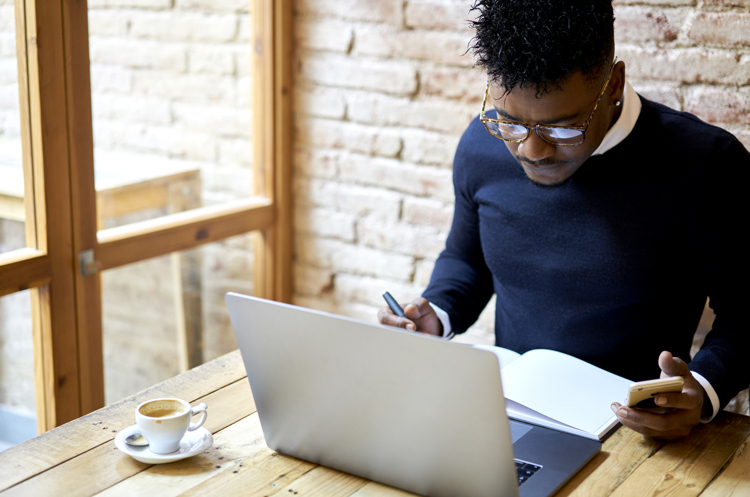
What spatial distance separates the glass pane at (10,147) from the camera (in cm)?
129

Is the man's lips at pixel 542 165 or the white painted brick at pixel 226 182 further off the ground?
the man's lips at pixel 542 165

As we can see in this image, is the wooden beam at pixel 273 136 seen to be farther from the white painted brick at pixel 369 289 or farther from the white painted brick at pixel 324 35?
the white painted brick at pixel 369 289

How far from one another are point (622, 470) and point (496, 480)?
0.21 metres

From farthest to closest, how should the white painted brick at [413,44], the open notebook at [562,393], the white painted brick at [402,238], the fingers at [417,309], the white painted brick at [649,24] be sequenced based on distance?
the white painted brick at [402,238] < the white painted brick at [413,44] < the white painted brick at [649,24] < the fingers at [417,309] < the open notebook at [562,393]

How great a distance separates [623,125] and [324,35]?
90cm

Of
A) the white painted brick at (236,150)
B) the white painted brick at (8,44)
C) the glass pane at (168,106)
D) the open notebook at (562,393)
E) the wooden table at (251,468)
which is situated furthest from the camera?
the white painted brick at (236,150)

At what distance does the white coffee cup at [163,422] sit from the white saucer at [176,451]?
1 centimetres

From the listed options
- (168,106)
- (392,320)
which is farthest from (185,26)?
(392,320)

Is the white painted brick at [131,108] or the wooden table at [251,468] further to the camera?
the white painted brick at [131,108]

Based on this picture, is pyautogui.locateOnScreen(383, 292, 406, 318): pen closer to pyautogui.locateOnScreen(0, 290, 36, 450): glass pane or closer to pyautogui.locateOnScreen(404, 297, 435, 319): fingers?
pyautogui.locateOnScreen(404, 297, 435, 319): fingers

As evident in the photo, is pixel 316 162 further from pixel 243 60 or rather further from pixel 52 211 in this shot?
pixel 52 211

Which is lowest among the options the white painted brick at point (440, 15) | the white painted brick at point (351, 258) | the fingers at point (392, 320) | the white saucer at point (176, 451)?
the white painted brick at point (351, 258)

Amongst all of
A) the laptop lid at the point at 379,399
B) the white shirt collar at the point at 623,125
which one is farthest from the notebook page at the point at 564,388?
the white shirt collar at the point at 623,125

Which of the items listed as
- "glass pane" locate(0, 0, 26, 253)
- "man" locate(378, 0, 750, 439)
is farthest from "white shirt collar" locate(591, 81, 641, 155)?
"glass pane" locate(0, 0, 26, 253)
